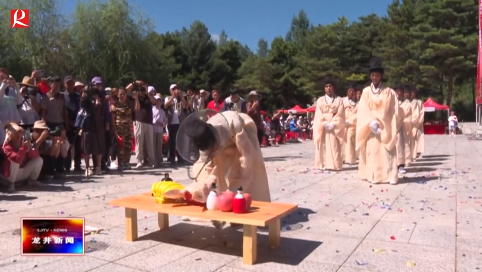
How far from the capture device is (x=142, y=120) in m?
10.9

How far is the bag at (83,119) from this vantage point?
9578mm

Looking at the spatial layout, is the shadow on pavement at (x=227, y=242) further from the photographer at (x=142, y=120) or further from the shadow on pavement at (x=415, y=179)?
the photographer at (x=142, y=120)

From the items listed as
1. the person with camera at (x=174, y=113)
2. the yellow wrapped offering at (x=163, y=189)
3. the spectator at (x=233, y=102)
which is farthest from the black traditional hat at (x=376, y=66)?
the yellow wrapped offering at (x=163, y=189)

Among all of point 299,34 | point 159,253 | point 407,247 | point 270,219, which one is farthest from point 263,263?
point 299,34

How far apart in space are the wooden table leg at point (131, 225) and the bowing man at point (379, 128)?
209 inches

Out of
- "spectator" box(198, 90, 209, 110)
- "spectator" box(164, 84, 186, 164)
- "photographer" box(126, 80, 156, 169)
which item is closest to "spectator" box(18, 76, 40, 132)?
Answer: "photographer" box(126, 80, 156, 169)

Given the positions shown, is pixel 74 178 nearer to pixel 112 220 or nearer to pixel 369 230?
pixel 112 220

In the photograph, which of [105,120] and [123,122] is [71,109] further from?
[123,122]

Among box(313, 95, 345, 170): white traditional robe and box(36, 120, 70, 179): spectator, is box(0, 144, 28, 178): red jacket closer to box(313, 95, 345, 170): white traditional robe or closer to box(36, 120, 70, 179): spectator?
box(36, 120, 70, 179): spectator

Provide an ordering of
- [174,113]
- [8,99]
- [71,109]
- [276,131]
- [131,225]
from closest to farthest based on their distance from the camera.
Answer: [131,225], [8,99], [71,109], [174,113], [276,131]

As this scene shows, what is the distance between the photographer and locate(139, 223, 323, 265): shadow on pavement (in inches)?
173

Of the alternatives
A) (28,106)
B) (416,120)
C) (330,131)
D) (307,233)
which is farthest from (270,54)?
(307,233)

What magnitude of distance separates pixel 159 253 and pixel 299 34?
Result: 75359 millimetres
